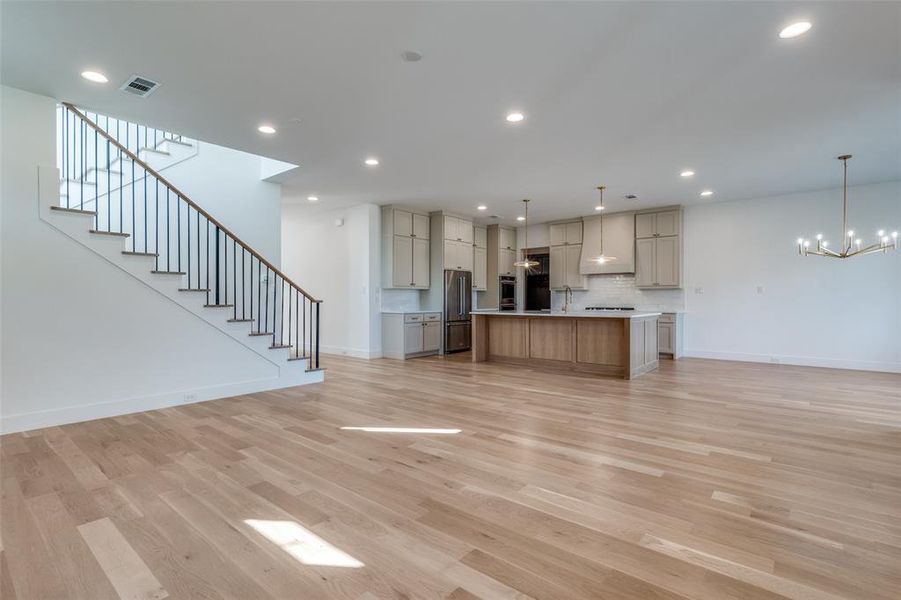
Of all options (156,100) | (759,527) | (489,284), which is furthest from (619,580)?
(489,284)

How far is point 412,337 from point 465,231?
2727 mm

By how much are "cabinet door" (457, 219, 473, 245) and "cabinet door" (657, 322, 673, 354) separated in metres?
4.13

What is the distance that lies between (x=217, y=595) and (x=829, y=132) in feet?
20.4

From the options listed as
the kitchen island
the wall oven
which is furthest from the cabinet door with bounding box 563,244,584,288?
the kitchen island

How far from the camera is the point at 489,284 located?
9961 millimetres

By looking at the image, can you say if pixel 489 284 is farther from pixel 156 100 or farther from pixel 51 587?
pixel 51 587

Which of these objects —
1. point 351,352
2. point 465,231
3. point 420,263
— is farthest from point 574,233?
point 351,352

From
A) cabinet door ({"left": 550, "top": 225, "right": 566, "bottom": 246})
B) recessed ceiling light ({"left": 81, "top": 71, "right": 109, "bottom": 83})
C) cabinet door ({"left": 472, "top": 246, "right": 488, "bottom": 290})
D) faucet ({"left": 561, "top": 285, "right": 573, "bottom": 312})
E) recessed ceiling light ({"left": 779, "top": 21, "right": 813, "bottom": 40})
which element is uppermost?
recessed ceiling light ({"left": 81, "top": 71, "right": 109, "bottom": 83})

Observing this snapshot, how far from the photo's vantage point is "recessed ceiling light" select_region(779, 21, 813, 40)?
8.54 ft

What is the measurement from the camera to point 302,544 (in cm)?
193

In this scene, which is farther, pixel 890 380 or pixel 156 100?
pixel 890 380

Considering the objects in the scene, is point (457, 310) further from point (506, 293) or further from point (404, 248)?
point (506, 293)

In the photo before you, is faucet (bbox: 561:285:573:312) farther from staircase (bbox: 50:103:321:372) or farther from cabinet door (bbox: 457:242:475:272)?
staircase (bbox: 50:103:321:372)

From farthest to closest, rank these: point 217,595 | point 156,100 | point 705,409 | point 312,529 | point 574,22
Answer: point 705,409, point 156,100, point 574,22, point 312,529, point 217,595
